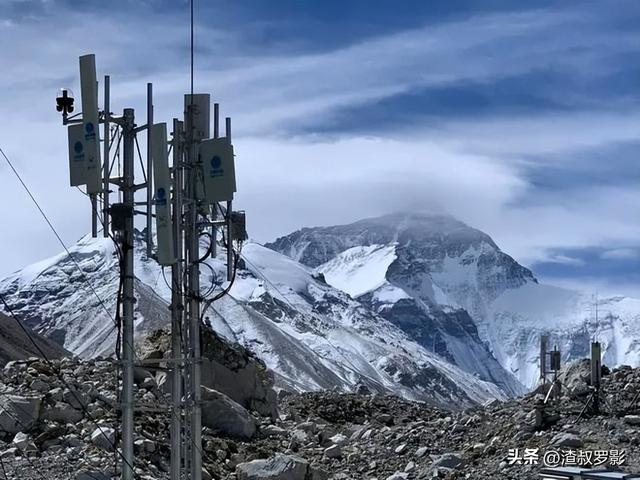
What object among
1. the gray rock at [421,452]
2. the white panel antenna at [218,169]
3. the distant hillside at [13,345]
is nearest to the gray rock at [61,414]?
the white panel antenna at [218,169]

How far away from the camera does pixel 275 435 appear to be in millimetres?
37344

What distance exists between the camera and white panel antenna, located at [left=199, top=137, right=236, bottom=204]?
22.7 metres

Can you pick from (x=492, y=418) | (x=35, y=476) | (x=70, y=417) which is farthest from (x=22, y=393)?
(x=492, y=418)

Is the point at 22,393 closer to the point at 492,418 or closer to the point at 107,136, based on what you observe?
the point at 107,136

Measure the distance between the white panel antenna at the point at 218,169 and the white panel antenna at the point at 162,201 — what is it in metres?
1.50

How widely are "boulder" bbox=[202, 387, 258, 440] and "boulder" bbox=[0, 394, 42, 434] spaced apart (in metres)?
6.87

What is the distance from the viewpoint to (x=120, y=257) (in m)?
20.4

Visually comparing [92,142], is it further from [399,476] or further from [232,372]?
[232,372]

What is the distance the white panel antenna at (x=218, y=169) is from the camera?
74.4 ft

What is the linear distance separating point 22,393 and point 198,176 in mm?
10105

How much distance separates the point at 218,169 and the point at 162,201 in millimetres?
1858

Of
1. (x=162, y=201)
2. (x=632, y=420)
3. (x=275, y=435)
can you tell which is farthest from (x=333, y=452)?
(x=162, y=201)

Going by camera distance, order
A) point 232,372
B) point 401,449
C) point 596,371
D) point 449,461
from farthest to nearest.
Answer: point 232,372, point 401,449, point 596,371, point 449,461

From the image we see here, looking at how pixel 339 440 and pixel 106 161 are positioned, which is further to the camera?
pixel 339 440
